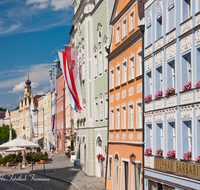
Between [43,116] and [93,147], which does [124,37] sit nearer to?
[93,147]

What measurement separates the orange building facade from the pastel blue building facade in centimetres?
151

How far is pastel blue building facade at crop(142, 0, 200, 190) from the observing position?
13078mm

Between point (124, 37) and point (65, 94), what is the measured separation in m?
43.5

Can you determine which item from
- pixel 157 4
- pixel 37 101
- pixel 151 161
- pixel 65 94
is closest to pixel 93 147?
pixel 151 161

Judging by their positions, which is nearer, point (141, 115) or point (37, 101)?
point (141, 115)

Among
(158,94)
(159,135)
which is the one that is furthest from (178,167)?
(158,94)

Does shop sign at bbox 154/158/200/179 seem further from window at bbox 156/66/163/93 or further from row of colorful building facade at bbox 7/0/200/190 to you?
window at bbox 156/66/163/93

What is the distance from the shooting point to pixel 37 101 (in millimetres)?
111312

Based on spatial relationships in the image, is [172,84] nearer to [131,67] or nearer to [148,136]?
[148,136]

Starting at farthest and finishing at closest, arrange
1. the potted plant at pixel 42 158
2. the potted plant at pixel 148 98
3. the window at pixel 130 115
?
1. the potted plant at pixel 42 158
2. the window at pixel 130 115
3. the potted plant at pixel 148 98

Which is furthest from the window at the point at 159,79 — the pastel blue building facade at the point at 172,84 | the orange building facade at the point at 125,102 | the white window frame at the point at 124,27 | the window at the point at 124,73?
the white window frame at the point at 124,27

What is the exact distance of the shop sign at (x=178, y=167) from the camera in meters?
12.8

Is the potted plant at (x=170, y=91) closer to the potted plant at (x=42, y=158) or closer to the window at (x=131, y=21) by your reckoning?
the window at (x=131, y=21)

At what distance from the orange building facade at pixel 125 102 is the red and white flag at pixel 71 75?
7.10 meters
